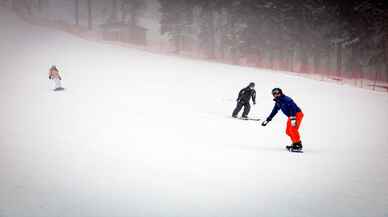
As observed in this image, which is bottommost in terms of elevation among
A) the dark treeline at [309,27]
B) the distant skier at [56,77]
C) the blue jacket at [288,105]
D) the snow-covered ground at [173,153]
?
the snow-covered ground at [173,153]

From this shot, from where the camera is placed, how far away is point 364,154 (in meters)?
11.3

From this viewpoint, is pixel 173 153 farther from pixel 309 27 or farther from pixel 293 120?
pixel 309 27

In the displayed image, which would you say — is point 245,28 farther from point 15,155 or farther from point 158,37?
point 15,155

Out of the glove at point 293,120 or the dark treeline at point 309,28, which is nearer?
the glove at point 293,120

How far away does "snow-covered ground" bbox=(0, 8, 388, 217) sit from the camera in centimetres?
695

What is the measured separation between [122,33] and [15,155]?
168ft

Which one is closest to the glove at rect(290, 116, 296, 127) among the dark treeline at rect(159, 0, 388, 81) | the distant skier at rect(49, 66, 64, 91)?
the distant skier at rect(49, 66, 64, 91)

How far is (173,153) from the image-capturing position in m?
10.4

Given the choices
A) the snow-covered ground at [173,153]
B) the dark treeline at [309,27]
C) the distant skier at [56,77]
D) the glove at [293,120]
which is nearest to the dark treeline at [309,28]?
the dark treeline at [309,27]

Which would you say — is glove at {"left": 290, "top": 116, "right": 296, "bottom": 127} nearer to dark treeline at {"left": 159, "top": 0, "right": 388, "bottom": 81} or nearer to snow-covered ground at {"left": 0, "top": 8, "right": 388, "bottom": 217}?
snow-covered ground at {"left": 0, "top": 8, "right": 388, "bottom": 217}

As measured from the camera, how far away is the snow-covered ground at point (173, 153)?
6.95 meters

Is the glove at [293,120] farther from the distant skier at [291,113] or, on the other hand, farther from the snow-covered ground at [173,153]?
the snow-covered ground at [173,153]

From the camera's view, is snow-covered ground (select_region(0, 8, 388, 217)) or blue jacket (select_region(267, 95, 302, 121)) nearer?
snow-covered ground (select_region(0, 8, 388, 217))

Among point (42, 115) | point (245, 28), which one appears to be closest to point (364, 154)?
point (42, 115)
